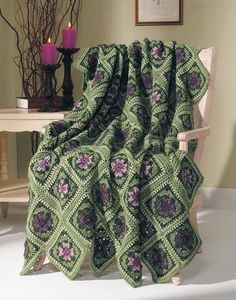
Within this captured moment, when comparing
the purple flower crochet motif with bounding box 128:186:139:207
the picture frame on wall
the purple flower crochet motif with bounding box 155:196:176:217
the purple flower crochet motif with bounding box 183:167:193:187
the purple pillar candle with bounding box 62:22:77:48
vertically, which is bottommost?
the purple flower crochet motif with bounding box 155:196:176:217

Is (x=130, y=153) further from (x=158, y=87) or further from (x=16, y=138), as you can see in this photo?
(x=16, y=138)

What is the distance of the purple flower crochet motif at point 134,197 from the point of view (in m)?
2.44

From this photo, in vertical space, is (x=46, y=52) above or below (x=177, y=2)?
below

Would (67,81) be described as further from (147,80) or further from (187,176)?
(187,176)

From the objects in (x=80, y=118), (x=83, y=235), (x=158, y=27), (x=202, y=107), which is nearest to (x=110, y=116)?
(x=80, y=118)

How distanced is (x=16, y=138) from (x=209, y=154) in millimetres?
1137

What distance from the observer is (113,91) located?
9.74ft

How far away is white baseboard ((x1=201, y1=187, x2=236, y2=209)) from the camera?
144 inches

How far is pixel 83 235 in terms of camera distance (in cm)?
249

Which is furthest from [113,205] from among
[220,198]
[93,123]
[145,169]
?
[220,198]

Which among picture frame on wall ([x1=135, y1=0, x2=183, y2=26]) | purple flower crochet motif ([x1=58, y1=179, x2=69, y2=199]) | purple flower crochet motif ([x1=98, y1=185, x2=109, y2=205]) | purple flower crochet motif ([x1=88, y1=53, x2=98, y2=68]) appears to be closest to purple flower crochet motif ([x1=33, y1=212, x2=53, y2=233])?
purple flower crochet motif ([x1=58, y1=179, x2=69, y2=199])

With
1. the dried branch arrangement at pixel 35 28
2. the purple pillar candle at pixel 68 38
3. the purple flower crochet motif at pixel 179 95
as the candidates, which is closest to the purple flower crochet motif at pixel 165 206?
the purple flower crochet motif at pixel 179 95

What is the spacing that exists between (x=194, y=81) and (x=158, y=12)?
852 mm

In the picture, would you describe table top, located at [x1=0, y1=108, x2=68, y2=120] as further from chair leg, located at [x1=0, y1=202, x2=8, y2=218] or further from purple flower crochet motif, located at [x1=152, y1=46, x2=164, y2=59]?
chair leg, located at [x1=0, y1=202, x2=8, y2=218]
